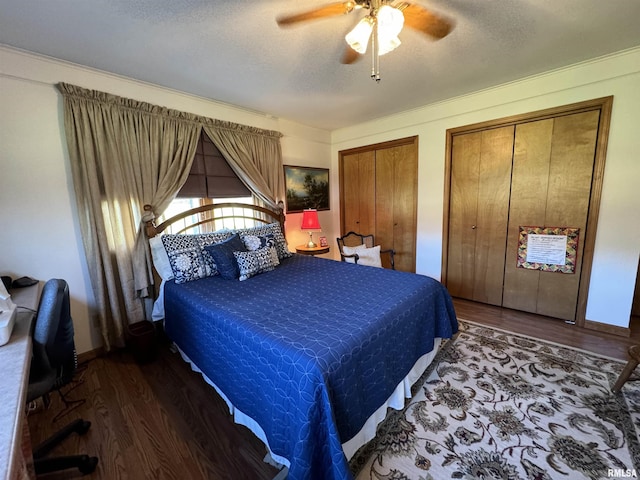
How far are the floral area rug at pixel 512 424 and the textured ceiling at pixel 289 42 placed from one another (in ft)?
8.33

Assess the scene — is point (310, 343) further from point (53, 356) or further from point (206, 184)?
point (206, 184)

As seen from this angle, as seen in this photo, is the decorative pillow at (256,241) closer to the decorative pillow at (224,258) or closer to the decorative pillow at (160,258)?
the decorative pillow at (224,258)

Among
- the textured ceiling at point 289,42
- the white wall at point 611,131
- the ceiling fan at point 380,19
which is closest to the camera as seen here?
the ceiling fan at point 380,19

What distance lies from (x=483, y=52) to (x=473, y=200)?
63.2 inches

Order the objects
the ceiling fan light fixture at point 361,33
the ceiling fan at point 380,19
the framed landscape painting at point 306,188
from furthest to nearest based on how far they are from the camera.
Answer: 1. the framed landscape painting at point 306,188
2. the ceiling fan light fixture at point 361,33
3. the ceiling fan at point 380,19

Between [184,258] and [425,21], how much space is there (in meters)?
2.52

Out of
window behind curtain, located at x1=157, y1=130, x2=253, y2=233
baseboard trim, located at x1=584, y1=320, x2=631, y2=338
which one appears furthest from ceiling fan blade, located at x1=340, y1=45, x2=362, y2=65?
baseboard trim, located at x1=584, y1=320, x2=631, y2=338

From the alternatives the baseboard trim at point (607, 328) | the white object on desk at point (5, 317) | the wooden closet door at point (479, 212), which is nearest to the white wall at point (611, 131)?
the baseboard trim at point (607, 328)

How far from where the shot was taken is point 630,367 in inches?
68.9

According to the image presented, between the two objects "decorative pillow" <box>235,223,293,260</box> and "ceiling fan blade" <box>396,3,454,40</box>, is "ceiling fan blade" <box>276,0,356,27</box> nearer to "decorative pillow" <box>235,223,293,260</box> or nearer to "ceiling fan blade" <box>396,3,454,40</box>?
"ceiling fan blade" <box>396,3,454,40</box>

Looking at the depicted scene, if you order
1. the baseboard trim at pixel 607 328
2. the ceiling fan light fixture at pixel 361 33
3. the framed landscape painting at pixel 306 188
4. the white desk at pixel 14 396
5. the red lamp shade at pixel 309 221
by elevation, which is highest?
the ceiling fan light fixture at pixel 361 33

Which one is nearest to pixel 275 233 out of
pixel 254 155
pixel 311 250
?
pixel 311 250

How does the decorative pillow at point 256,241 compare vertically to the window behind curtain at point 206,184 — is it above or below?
below

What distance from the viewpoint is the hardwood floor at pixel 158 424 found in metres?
1.42
